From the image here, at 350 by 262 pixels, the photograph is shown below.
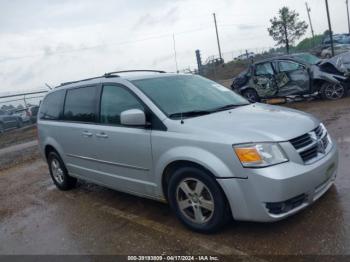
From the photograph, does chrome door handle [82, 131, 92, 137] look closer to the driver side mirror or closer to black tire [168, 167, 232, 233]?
the driver side mirror

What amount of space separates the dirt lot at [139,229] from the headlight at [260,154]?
780mm

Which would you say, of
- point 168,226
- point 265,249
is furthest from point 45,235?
point 265,249

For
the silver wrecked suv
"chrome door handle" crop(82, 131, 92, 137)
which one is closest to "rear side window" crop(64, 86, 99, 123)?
the silver wrecked suv

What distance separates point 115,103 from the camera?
502 cm

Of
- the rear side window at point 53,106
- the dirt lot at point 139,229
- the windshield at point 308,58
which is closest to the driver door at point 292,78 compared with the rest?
the windshield at point 308,58

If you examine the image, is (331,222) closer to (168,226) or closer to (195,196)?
(195,196)

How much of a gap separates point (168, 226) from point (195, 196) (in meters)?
0.64

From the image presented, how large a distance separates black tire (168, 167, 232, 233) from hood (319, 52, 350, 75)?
32.3 ft

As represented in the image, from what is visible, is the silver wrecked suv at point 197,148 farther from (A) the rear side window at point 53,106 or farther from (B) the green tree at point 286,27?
(B) the green tree at point 286,27

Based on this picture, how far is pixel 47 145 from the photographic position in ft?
21.7

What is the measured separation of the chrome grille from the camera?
150 inches

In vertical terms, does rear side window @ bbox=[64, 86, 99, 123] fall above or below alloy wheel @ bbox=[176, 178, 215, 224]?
above

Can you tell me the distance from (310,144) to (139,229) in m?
2.08

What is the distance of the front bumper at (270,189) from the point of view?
11.7 feet
